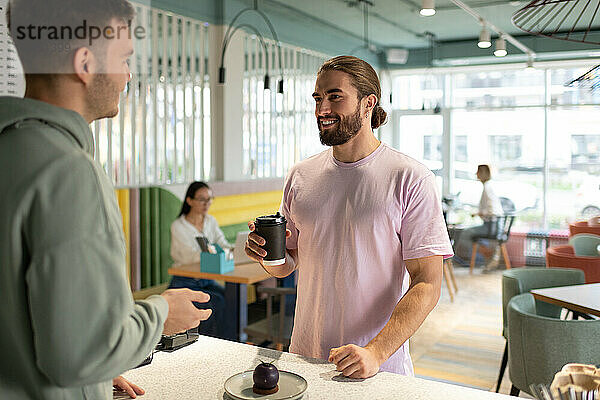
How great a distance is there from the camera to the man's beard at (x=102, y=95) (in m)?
0.97

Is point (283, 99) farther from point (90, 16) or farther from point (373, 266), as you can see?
point (90, 16)

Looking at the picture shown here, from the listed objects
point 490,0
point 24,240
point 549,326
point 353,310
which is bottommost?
point 549,326

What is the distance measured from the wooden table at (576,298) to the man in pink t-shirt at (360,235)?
64.0 inches

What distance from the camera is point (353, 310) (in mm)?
1927

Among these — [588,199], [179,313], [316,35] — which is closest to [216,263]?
[179,313]

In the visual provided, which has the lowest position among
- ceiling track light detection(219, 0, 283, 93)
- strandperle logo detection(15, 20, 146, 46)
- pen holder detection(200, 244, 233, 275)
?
pen holder detection(200, 244, 233, 275)

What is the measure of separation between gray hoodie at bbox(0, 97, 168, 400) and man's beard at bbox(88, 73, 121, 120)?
2.6 inches

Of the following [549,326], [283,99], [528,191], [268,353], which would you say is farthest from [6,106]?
[528,191]

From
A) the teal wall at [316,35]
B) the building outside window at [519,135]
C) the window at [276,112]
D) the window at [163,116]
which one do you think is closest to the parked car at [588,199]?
the building outside window at [519,135]

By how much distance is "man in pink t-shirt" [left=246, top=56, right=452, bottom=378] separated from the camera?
1.88 metres

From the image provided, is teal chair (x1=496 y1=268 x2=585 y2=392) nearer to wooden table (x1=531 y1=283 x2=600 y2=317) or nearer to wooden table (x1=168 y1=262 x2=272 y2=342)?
wooden table (x1=531 y1=283 x2=600 y2=317)

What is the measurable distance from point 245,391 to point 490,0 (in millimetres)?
7373

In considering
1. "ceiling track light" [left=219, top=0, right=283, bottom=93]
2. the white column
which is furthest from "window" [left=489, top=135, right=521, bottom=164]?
the white column

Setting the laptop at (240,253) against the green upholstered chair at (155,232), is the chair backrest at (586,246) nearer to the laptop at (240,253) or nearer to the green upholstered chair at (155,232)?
the laptop at (240,253)
